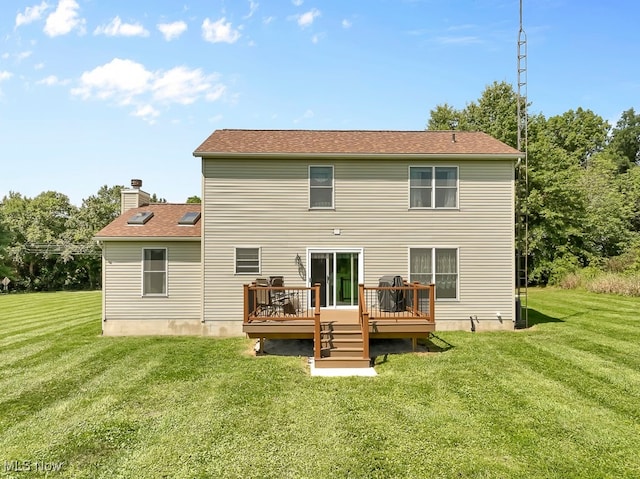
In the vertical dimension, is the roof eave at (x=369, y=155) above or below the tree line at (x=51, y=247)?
above

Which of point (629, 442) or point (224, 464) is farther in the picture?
point (629, 442)

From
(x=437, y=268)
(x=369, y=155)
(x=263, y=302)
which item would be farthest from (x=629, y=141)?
(x=263, y=302)

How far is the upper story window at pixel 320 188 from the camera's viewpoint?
11078 millimetres

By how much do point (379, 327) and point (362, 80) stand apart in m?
11.6

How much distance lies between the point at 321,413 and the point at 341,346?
290 cm

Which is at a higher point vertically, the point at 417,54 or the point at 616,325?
A: the point at 417,54

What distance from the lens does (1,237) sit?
32125 mm

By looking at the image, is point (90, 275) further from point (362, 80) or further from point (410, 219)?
point (410, 219)

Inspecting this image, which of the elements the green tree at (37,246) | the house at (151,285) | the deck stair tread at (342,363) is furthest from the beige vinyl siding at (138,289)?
the green tree at (37,246)

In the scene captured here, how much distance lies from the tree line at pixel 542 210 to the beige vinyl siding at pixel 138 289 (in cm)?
1346

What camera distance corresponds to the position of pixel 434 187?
36.6 feet

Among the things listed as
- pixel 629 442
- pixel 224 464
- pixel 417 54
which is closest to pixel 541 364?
pixel 629 442

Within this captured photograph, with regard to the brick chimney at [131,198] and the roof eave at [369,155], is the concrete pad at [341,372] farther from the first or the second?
the brick chimney at [131,198]

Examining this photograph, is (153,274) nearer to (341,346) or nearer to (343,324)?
(343,324)
